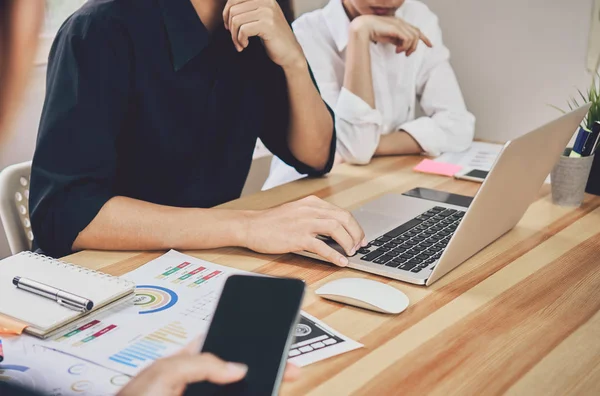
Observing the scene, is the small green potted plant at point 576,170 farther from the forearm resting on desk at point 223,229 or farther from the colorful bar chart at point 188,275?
the colorful bar chart at point 188,275

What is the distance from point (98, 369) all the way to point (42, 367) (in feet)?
0.21

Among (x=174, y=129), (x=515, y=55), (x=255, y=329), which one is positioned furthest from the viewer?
(x=515, y=55)

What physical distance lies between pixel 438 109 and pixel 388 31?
0.29m

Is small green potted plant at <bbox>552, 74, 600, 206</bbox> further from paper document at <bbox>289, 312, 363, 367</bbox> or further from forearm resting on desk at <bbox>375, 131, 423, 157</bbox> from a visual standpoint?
paper document at <bbox>289, 312, 363, 367</bbox>

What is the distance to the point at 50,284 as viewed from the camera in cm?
90

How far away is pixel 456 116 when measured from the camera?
1915 millimetres

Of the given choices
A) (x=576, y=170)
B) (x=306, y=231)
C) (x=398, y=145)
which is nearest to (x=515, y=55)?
(x=398, y=145)

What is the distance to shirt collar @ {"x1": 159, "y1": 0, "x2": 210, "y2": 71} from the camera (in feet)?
4.18

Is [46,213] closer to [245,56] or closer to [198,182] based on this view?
[198,182]

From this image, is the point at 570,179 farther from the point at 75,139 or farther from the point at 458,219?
the point at 75,139

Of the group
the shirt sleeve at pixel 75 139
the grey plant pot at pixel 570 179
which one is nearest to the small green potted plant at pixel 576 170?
the grey plant pot at pixel 570 179

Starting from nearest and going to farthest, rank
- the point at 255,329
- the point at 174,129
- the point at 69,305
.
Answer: the point at 255,329, the point at 69,305, the point at 174,129

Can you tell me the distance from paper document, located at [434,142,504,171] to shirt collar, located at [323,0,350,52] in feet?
1.48

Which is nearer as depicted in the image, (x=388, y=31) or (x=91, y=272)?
(x=91, y=272)
